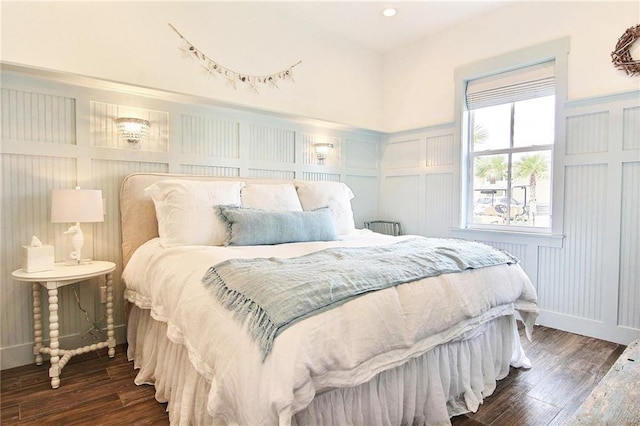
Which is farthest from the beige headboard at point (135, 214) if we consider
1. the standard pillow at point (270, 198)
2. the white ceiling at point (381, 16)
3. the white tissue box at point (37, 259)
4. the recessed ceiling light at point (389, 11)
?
the recessed ceiling light at point (389, 11)

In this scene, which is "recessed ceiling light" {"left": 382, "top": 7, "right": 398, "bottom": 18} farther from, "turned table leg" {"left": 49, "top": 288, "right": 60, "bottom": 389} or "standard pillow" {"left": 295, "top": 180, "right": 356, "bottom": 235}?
"turned table leg" {"left": 49, "top": 288, "right": 60, "bottom": 389}

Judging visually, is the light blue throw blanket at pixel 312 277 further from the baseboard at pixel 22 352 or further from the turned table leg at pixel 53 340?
the baseboard at pixel 22 352

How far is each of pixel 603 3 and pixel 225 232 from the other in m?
3.49

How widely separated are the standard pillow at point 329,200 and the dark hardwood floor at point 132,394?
65.9 inches

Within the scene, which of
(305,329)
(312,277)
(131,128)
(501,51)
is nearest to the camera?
(305,329)

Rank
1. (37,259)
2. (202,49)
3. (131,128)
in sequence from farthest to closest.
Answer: (202,49)
(131,128)
(37,259)

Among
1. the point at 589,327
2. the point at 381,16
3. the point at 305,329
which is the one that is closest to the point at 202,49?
the point at 381,16

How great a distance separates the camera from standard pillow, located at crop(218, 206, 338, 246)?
2332 mm

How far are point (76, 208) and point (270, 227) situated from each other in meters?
1.23

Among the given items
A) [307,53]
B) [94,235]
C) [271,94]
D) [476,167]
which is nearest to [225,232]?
[94,235]

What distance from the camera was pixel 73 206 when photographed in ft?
7.18

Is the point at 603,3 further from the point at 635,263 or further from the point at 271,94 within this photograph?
the point at 271,94

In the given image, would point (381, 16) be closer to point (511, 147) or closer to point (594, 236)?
point (511, 147)

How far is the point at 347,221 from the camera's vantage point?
3.21 meters
